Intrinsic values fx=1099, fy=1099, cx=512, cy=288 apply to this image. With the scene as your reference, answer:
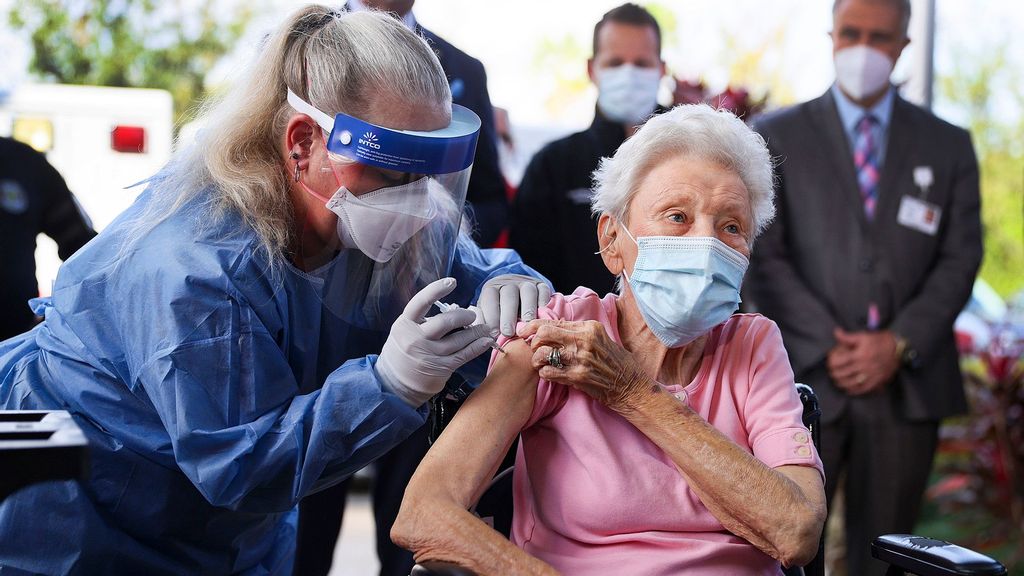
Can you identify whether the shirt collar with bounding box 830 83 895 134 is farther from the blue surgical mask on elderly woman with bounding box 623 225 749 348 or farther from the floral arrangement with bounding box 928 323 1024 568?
the blue surgical mask on elderly woman with bounding box 623 225 749 348

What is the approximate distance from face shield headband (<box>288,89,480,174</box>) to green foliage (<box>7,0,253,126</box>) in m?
15.9

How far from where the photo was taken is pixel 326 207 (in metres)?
2.17

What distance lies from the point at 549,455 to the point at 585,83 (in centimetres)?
1996

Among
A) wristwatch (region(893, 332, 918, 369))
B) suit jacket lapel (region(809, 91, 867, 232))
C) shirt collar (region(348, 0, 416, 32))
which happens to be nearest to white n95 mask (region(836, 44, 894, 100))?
suit jacket lapel (region(809, 91, 867, 232))

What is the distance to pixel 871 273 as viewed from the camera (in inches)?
151

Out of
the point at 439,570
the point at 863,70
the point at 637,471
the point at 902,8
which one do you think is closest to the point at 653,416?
the point at 637,471

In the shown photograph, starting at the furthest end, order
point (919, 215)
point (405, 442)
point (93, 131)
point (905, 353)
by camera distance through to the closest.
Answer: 1. point (93, 131)
2. point (919, 215)
3. point (905, 353)
4. point (405, 442)

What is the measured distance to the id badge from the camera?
12.6 ft

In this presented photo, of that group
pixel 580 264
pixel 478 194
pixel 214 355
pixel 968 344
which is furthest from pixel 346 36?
pixel 968 344

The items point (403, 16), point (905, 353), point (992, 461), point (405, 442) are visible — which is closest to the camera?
point (405, 442)

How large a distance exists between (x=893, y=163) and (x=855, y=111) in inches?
9.7

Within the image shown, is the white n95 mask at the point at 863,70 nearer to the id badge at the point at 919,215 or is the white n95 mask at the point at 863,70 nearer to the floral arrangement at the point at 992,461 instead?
the id badge at the point at 919,215

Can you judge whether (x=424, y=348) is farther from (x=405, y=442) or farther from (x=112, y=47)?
(x=112, y=47)

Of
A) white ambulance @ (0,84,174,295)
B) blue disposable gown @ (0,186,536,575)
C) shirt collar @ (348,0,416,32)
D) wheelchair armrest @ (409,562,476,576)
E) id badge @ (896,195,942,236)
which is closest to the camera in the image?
wheelchair armrest @ (409,562,476,576)
